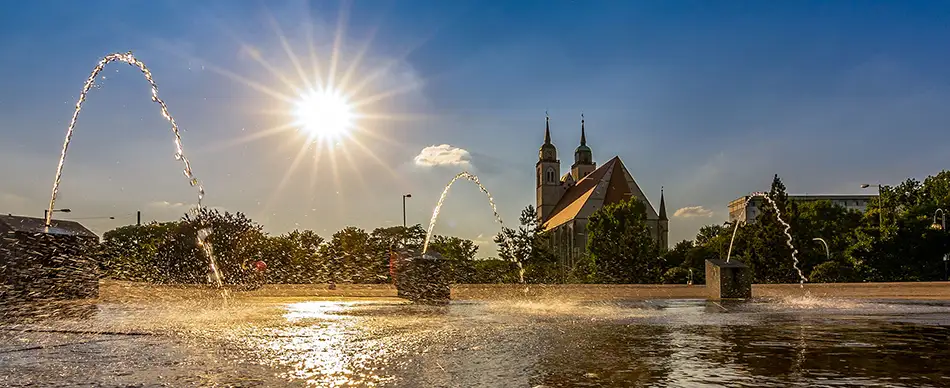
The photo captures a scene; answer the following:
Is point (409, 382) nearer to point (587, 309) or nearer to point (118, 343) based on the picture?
point (118, 343)

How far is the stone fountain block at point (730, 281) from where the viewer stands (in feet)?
59.5

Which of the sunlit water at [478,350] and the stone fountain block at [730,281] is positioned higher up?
the stone fountain block at [730,281]

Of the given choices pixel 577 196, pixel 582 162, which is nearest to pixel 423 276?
pixel 577 196

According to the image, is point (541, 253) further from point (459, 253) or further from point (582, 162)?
point (582, 162)

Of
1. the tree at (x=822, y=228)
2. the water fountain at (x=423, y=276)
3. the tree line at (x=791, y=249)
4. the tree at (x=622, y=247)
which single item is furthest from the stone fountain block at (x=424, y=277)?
the tree at (x=822, y=228)

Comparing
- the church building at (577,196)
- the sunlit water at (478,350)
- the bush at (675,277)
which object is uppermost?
the church building at (577,196)

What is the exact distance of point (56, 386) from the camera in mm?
5379

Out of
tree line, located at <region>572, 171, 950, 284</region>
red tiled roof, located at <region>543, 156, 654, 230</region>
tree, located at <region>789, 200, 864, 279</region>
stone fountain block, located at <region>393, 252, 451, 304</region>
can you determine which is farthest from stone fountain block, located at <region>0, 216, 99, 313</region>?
red tiled roof, located at <region>543, 156, 654, 230</region>

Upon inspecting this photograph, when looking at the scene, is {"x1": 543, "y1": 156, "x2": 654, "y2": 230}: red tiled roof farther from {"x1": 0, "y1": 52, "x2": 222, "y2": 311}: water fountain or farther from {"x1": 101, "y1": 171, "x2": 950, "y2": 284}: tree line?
{"x1": 0, "y1": 52, "x2": 222, "y2": 311}: water fountain

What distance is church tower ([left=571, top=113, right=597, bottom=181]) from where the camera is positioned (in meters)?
143

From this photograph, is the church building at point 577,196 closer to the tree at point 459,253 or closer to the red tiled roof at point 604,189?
the red tiled roof at point 604,189

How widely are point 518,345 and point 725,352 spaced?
2.04 metres

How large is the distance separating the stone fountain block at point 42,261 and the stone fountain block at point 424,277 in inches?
241

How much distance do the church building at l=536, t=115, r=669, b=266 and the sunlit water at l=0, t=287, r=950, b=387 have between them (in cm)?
Answer: 7528
